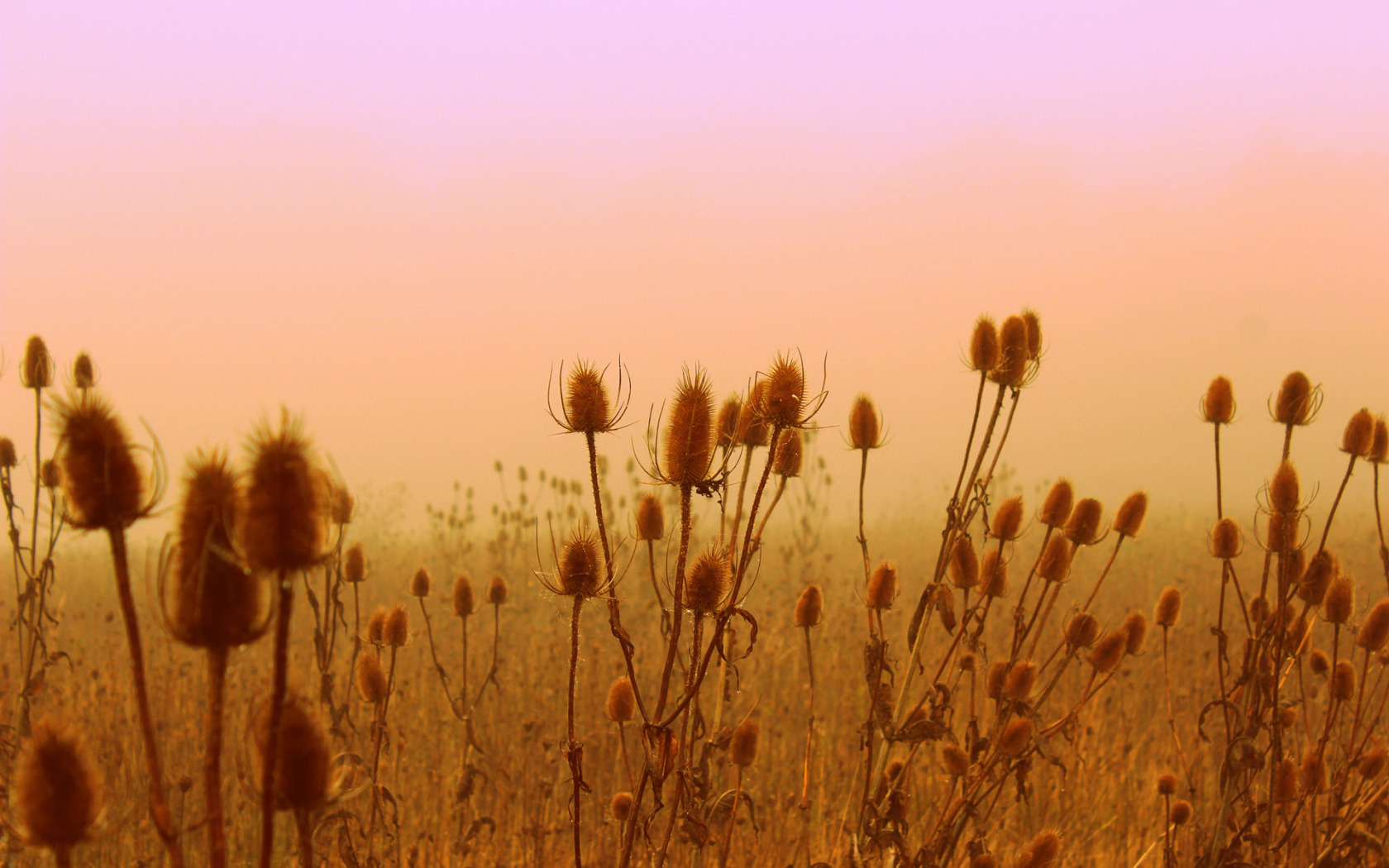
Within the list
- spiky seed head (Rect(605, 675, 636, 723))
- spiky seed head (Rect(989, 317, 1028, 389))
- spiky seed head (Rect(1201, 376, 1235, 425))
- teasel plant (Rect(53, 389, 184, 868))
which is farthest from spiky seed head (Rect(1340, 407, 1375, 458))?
teasel plant (Rect(53, 389, 184, 868))

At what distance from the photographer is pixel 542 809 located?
4.56 metres

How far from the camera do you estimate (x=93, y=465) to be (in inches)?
45.9

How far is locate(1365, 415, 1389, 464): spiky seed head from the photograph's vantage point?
3.66 meters

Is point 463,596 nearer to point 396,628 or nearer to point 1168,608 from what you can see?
point 396,628

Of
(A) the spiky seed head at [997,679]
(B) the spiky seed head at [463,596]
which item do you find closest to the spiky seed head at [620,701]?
(A) the spiky seed head at [997,679]

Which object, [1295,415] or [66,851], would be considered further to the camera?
[1295,415]

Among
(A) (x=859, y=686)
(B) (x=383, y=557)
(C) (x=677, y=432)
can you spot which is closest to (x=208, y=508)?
(C) (x=677, y=432)

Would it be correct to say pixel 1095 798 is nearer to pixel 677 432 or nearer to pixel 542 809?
pixel 542 809

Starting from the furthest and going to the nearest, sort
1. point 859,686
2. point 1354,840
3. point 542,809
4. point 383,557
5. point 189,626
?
point 383,557 → point 859,686 → point 542,809 → point 1354,840 → point 189,626

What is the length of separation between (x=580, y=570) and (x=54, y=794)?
3.73ft

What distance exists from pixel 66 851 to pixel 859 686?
21.7 feet

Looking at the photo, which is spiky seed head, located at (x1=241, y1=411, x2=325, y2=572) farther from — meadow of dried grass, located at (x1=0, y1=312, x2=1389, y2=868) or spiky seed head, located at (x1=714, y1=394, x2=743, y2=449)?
spiky seed head, located at (x1=714, y1=394, x2=743, y2=449)

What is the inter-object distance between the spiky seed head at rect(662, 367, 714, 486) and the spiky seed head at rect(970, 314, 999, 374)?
147 centimetres

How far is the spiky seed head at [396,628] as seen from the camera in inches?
133
